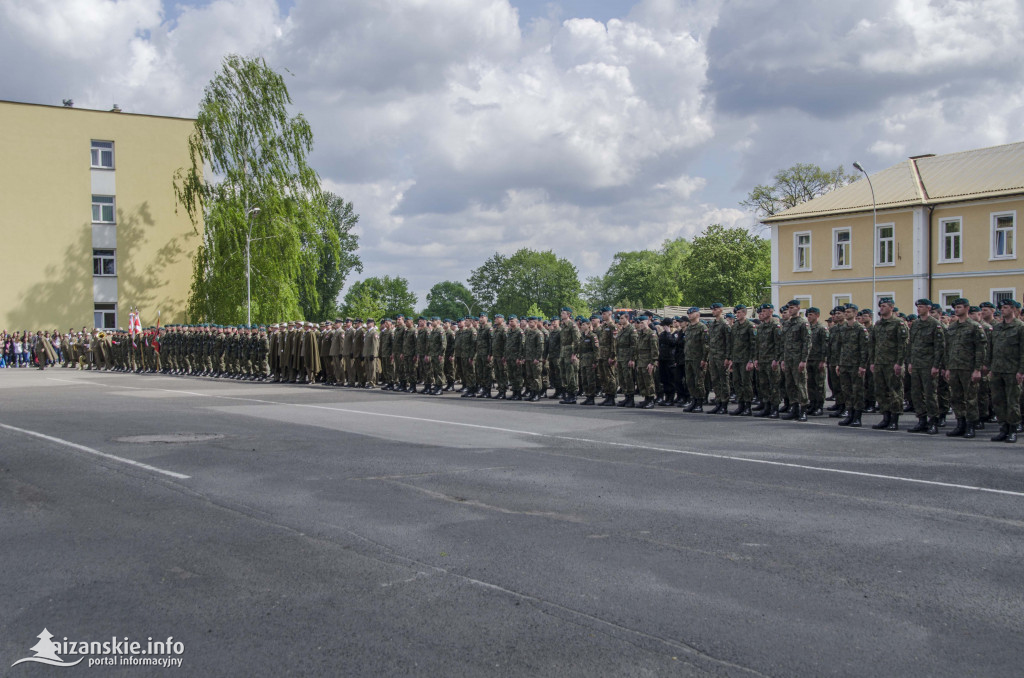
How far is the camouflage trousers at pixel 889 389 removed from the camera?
1297cm

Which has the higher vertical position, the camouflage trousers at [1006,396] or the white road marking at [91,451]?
the camouflage trousers at [1006,396]

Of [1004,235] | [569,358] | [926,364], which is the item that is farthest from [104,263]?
[926,364]

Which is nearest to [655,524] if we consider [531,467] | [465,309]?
[531,467]

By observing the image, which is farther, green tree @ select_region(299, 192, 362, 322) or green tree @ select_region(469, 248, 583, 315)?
green tree @ select_region(469, 248, 583, 315)

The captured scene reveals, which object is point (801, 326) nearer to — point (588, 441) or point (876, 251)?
point (588, 441)

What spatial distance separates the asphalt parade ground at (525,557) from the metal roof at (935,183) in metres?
32.7

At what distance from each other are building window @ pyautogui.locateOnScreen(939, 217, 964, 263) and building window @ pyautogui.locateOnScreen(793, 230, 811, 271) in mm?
6842

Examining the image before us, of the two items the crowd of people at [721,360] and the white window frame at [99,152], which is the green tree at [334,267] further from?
the crowd of people at [721,360]

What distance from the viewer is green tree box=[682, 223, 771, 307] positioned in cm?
7481

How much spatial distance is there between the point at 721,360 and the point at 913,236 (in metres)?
29.2

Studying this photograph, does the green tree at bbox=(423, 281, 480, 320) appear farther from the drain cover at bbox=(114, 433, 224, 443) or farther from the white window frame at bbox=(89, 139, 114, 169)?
the drain cover at bbox=(114, 433, 224, 443)

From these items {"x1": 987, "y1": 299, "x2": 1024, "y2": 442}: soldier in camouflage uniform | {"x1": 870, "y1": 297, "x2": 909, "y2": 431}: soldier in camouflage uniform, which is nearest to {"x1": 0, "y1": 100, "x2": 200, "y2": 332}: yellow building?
{"x1": 870, "y1": 297, "x2": 909, "y2": 431}: soldier in camouflage uniform

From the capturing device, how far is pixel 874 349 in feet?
44.7

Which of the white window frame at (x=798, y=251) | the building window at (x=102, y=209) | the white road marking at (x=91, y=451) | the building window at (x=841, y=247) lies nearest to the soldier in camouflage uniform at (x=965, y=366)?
the white road marking at (x=91, y=451)
